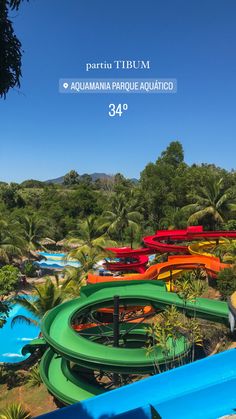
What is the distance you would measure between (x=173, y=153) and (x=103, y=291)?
156 feet

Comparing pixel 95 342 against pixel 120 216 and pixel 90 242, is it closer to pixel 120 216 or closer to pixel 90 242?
pixel 90 242

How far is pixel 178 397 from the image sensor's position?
7.21 m

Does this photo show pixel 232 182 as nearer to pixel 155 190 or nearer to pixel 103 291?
pixel 155 190

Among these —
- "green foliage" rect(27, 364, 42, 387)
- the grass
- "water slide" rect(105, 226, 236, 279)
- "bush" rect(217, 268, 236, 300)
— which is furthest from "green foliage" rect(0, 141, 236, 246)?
the grass

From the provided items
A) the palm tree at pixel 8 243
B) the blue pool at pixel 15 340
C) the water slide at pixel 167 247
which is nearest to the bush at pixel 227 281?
the water slide at pixel 167 247

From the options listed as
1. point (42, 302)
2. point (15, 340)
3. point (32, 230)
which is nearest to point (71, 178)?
point (32, 230)

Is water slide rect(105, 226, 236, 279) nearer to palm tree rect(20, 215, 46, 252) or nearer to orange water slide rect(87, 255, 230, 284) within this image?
orange water slide rect(87, 255, 230, 284)

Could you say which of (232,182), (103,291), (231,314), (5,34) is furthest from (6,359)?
(232,182)

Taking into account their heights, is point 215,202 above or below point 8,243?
above

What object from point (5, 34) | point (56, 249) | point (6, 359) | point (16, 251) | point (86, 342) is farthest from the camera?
point (56, 249)

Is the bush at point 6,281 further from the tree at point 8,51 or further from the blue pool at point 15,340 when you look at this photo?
the tree at point 8,51

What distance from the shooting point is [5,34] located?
4.15 metres

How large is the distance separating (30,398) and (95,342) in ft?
12.2

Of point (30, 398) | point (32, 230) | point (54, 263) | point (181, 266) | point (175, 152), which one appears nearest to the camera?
point (30, 398)
